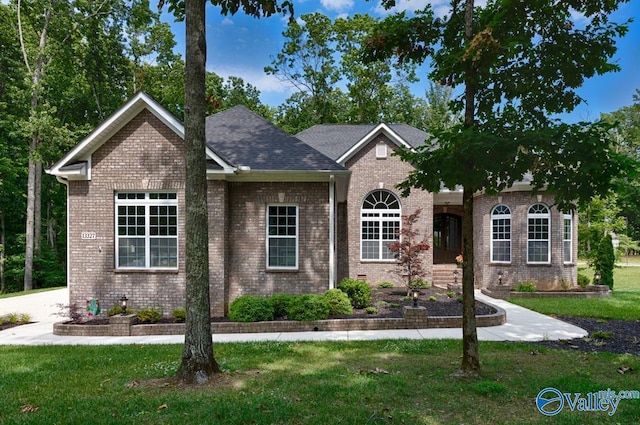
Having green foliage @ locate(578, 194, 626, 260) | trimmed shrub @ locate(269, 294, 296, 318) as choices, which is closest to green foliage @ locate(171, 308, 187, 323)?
trimmed shrub @ locate(269, 294, 296, 318)

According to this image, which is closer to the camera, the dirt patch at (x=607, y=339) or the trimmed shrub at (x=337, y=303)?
the dirt patch at (x=607, y=339)

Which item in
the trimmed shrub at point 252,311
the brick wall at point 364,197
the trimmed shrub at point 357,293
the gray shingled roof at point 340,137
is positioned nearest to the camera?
the trimmed shrub at point 252,311

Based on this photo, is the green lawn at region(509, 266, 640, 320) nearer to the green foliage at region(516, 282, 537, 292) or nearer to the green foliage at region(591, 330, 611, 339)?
the green foliage at region(516, 282, 537, 292)

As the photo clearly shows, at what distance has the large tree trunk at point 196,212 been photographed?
5.68 meters

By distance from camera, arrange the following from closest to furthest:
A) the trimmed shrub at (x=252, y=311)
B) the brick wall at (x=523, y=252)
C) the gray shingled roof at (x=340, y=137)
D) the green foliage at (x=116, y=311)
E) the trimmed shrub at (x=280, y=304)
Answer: the trimmed shrub at (x=252, y=311) → the trimmed shrub at (x=280, y=304) → the green foliage at (x=116, y=311) → the brick wall at (x=523, y=252) → the gray shingled roof at (x=340, y=137)

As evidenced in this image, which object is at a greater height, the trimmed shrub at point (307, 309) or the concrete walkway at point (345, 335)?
the trimmed shrub at point (307, 309)

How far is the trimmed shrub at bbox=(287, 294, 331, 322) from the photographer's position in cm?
949

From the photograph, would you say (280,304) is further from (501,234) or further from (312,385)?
(501,234)

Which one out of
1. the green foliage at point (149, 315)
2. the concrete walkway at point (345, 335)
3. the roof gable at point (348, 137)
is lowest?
the concrete walkway at point (345, 335)

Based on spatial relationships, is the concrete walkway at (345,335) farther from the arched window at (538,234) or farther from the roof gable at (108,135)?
the arched window at (538,234)

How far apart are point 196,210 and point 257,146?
6.60 metres

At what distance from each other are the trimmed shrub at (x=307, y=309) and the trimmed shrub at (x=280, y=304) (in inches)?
7.3

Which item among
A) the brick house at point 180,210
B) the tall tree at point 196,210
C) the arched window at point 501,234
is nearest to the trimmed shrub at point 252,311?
the brick house at point 180,210

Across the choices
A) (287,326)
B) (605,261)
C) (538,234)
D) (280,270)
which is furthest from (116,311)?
(605,261)
